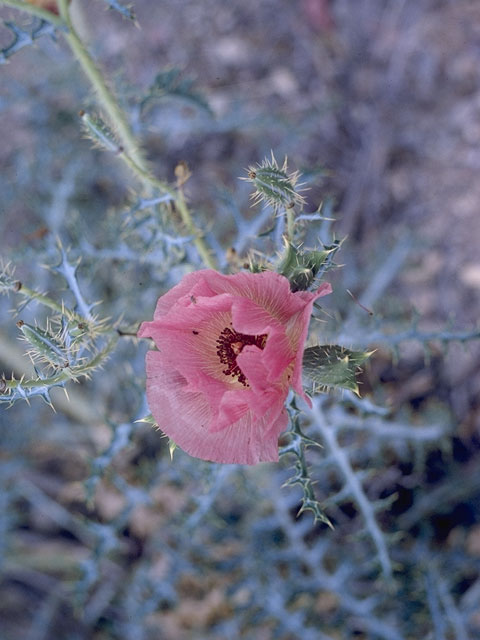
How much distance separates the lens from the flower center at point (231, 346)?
1133 mm

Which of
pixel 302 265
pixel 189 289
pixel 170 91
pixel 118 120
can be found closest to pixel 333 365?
pixel 302 265

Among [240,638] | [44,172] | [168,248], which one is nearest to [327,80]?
[44,172]

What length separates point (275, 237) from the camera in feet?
4.50

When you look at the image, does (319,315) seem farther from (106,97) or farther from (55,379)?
(55,379)

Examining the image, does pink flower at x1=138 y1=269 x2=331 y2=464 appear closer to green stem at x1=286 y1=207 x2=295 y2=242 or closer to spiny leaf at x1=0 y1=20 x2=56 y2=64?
green stem at x1=286 y1=207 x2=295 y2=242

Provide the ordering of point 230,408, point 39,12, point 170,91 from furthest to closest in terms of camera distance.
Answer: point 170,91 → point 39,12 → point 230,408

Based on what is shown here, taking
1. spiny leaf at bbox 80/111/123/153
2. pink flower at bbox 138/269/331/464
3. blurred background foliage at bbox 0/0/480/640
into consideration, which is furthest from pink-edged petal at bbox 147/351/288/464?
blurred background foliage at bbox 0/0/480/640

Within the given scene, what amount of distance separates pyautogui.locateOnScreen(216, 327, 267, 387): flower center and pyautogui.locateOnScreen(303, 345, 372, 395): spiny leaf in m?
0.11

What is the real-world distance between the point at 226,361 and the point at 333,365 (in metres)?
0.21

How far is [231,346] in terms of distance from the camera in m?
1.14

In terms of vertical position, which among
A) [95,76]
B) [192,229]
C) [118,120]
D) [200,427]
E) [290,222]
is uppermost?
[95,76]

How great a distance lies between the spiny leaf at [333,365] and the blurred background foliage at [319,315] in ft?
2.77

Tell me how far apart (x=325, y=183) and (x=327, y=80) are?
1.74 ft

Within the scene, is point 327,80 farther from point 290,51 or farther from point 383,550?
point 383,550
